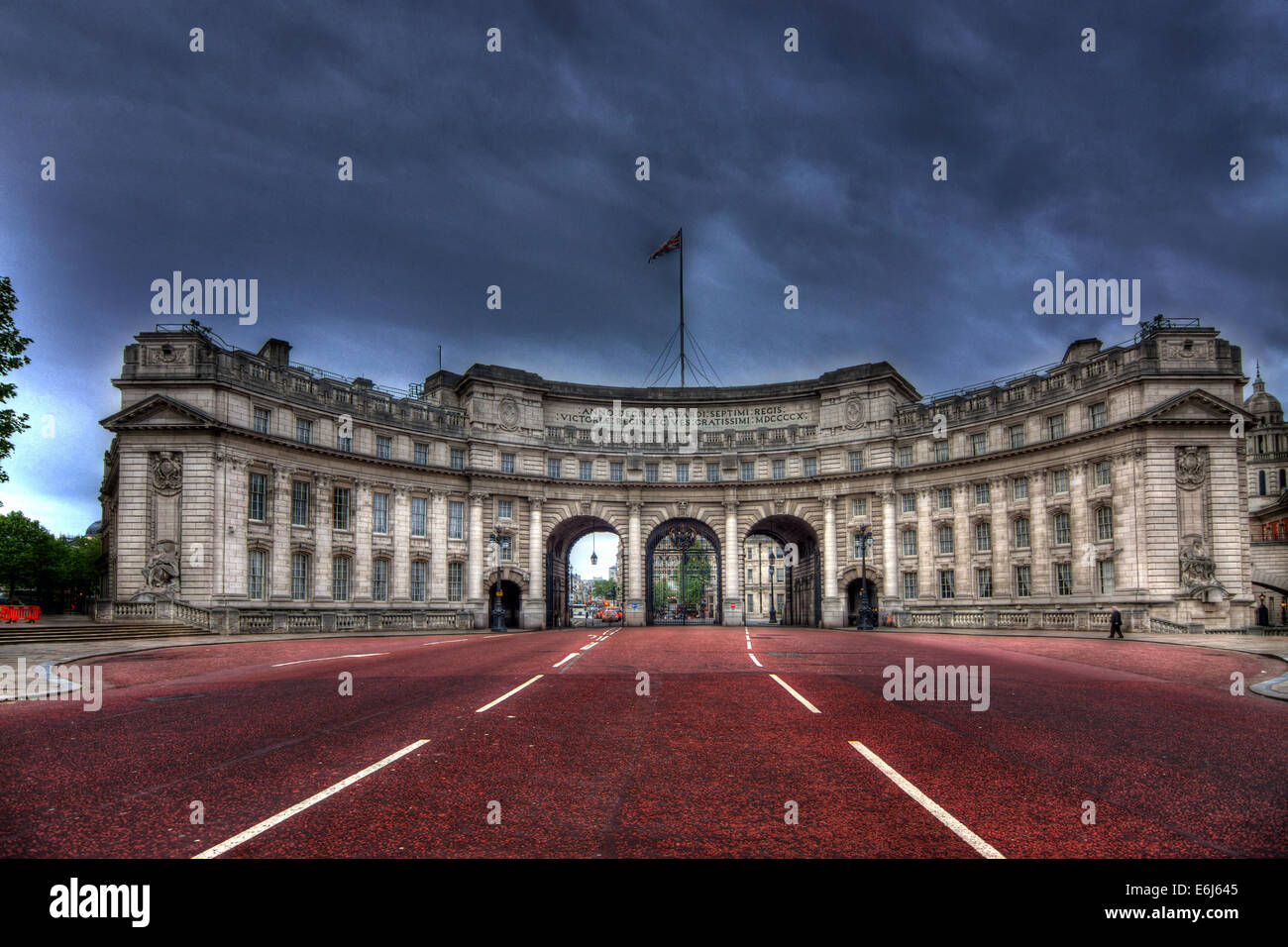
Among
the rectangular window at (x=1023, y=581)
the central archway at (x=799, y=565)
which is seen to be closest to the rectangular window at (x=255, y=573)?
the central archway at (x=799, y=565)

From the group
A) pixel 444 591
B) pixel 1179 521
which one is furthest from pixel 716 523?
pixel 1179 521

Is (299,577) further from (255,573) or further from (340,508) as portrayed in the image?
(340,508)

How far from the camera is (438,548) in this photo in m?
49.8

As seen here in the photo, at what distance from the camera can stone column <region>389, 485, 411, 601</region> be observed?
1877 inches

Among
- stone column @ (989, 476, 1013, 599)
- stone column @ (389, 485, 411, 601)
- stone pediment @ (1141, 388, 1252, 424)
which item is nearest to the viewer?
stone pediment @ (1141, 388, 1252, 424)

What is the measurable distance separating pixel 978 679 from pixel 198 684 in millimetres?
15243

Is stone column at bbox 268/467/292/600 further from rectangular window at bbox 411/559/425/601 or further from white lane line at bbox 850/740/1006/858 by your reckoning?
white lane line at bbox 850/740/1006/858

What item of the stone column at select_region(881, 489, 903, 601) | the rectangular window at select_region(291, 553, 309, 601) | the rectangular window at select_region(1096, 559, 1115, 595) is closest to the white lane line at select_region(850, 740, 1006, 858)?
the rectangular window at select_region(1096, 559, 1115, 595)

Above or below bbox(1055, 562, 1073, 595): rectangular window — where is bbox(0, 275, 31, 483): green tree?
above

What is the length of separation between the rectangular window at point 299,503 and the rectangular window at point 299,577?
199 centimetres

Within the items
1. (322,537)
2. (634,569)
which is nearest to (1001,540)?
(634,569)

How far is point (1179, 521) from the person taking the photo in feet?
129

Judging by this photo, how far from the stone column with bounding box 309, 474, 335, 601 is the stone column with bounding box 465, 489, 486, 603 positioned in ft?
30.4

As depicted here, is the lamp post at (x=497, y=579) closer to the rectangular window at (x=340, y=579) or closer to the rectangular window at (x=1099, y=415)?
the rectangular window at (x=340, y=579)
